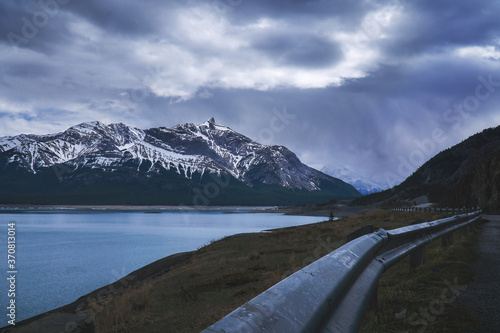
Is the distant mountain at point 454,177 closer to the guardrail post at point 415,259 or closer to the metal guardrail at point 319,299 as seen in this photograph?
the guardrail post at point 415,259

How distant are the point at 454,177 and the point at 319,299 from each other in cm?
13856

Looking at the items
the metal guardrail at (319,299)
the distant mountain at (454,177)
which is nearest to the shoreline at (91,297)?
the metal guardrail at (319,299)

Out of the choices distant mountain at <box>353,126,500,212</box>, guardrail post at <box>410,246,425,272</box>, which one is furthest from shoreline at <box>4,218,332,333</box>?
distant mountain at <box>353,126,500,212</box>

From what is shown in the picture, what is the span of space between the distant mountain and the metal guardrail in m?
59.5

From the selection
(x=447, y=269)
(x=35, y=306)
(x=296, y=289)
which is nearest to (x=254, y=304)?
(x=296, y=289)

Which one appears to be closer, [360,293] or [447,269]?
[360,293]

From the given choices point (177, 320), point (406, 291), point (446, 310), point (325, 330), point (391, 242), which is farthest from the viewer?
point (177, 320)

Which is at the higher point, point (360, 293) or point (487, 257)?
point (360, 293)

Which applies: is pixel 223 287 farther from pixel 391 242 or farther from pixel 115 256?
pixel 115 256

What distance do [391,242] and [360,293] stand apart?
240 cm

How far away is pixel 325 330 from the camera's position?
79.5 inches

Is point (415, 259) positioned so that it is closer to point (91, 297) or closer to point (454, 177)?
point (91, 297)

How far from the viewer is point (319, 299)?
1939 mm

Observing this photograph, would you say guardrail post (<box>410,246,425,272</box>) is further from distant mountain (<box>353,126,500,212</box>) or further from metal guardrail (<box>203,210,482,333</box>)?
distant mountain (<box>353,126,500,212</box>)
